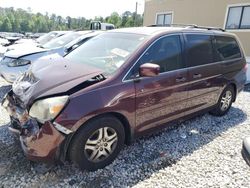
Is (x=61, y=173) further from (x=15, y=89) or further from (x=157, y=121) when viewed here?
(x=157, y=121)

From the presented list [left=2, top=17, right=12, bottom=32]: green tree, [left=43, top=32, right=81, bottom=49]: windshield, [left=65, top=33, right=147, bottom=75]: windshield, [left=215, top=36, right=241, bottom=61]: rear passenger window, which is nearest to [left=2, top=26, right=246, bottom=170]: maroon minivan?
[left=65, top=33, right=147, bottom=75]: windshield

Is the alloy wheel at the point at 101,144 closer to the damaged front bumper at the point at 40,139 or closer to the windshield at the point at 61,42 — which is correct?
the damaged front bumper at the point at 40,139

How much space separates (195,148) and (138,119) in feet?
3.76

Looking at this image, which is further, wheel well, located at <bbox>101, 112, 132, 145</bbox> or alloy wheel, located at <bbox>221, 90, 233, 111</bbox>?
alloy wheel, located at <bbox>221, 90, 233, 111</bbox>

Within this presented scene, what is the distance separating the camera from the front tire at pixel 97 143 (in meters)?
2.66

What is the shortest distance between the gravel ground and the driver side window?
121 centimetres

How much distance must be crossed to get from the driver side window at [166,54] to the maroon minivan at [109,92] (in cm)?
1

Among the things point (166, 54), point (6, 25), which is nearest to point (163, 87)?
point (166, 54)

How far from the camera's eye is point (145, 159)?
3.26m

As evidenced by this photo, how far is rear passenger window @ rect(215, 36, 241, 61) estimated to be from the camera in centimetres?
441

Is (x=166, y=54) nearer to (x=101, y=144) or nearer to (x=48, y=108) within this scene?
(x=101, y=144)

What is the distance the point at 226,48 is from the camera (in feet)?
15.3

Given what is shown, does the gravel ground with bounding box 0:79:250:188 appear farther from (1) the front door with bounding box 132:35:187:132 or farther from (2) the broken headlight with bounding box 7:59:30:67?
(2) the broken headlight with bounding box 7:59:30:67

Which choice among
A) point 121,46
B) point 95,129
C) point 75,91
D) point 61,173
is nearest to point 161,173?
point 95,129
